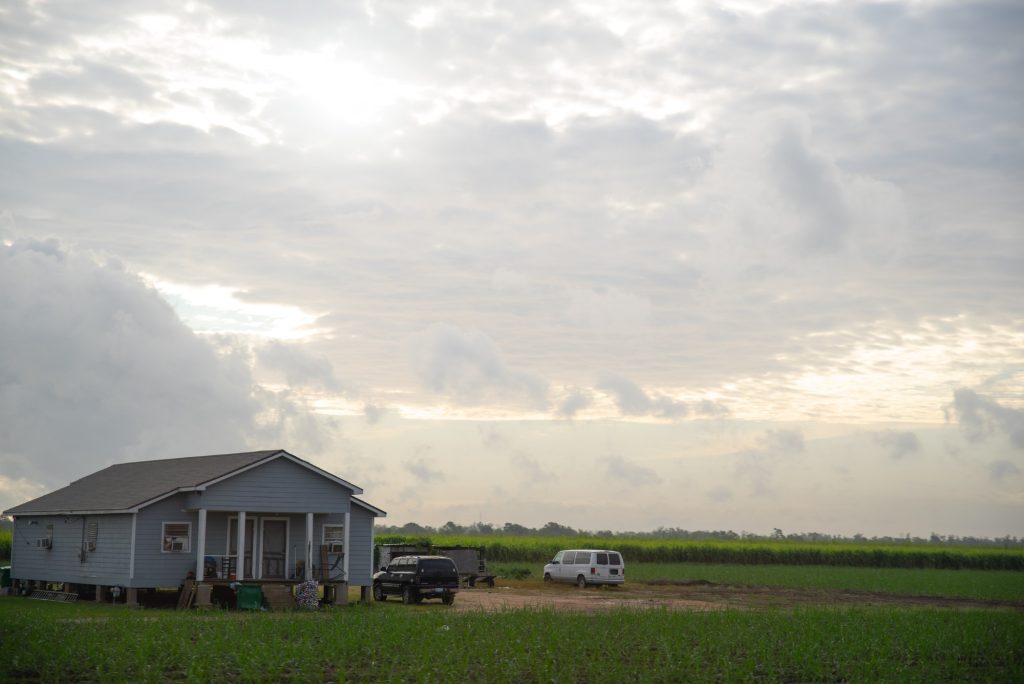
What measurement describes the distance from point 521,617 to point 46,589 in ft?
74.6

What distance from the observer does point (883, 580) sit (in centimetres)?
6028

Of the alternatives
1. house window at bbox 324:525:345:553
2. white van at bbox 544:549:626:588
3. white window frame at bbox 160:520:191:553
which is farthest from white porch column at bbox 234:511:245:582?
white van at bbox 544:549:626:588

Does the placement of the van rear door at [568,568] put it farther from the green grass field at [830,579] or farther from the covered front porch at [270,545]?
the covered front porch at [270,545]

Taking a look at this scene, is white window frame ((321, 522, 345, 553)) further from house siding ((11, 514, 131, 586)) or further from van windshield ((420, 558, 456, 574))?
house siding ((11, 514, 131, 586))

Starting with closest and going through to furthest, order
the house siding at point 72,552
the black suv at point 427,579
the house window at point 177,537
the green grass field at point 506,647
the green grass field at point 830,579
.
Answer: the green grass field at point 506,647 < the house window at point 177,537 < the house siding at point 72,552 < the black suv at point 427,579 < the green grass field at point 830,579

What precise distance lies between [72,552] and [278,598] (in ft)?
31.2

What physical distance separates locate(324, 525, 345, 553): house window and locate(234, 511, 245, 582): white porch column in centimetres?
329

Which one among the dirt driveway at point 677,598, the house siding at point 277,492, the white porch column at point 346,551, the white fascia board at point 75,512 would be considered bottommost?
the dirt driveway at point 677,598

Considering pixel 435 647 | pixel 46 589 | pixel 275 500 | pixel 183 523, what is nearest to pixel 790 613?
pixel 435 647

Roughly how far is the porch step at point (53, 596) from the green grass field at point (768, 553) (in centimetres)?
3308

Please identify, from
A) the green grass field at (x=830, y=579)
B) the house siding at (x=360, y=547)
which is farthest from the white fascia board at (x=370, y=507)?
the green grass field at (x=830, y=579)

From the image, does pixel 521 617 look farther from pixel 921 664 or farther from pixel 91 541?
pixel 91 541

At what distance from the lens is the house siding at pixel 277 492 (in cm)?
3562

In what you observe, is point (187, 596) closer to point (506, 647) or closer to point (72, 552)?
point (72, 552)
